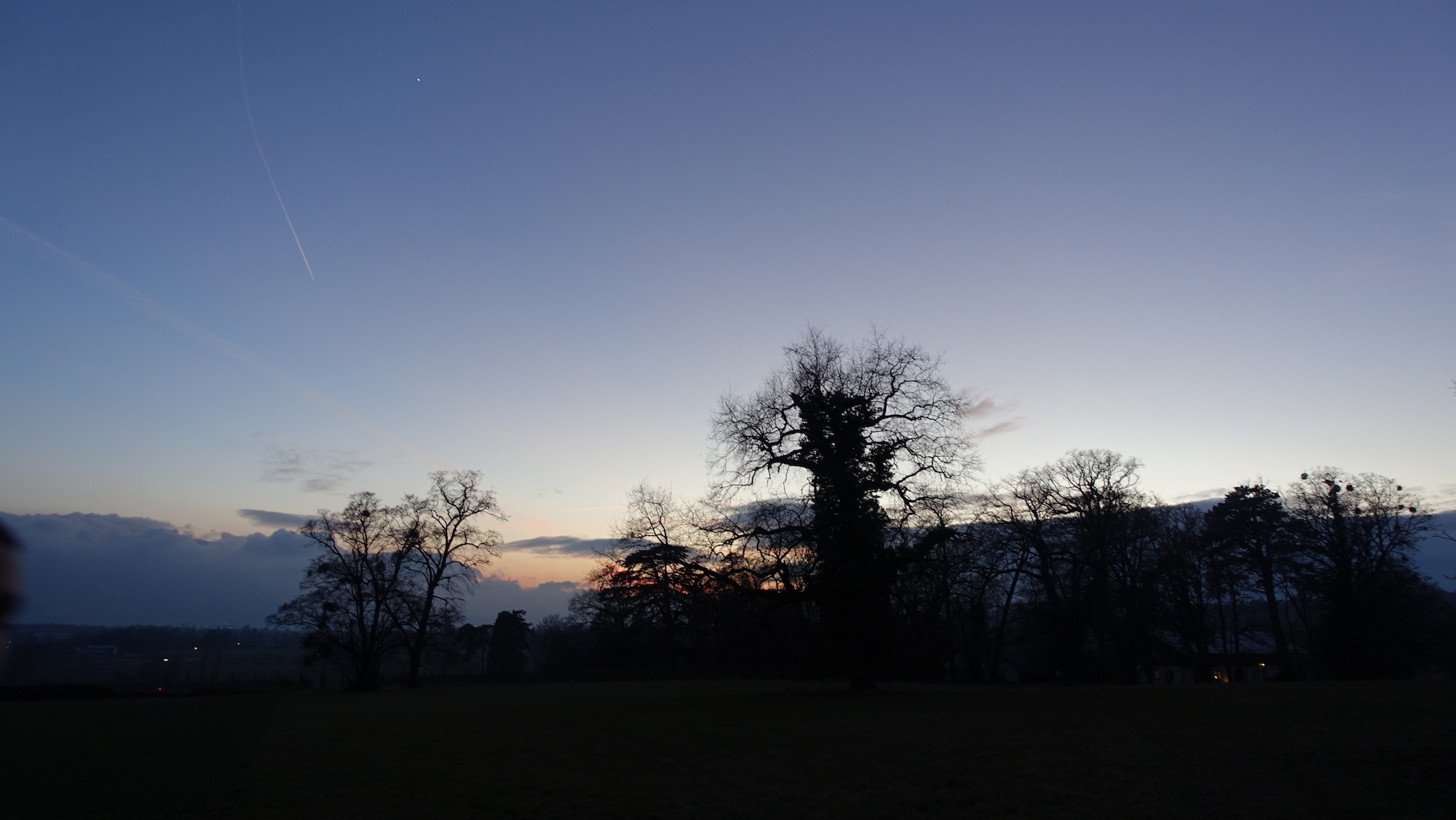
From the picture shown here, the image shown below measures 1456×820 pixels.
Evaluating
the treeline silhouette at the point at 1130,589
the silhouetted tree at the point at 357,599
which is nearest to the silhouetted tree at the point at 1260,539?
the treeline silhouette at the point at 1130,589

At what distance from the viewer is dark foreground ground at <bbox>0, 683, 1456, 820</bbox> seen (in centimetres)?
1202

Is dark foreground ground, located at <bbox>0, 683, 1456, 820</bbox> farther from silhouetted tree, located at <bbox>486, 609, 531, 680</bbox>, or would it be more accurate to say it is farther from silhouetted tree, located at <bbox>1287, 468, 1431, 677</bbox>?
silhouetted tree, located at <bbox>486, 609, 531, 680</bbox>

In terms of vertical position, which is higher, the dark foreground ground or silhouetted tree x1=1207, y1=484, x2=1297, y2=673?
silhouetted tree x1=1207, y1=484, x2=1297, y2=673

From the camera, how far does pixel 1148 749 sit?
50.2ft

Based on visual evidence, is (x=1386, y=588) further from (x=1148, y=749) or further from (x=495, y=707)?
(x=495, y=707)

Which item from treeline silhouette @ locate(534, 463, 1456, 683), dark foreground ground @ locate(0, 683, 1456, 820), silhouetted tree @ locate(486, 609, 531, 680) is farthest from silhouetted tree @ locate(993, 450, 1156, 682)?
silhouetted tree @ locate(486, 609, 531, 680)

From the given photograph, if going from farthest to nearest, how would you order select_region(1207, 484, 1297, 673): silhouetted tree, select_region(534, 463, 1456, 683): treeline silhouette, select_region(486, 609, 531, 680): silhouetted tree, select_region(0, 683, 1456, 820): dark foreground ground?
select_region(486, 609, 531, 680): silhouetted tree < select_region(1207, 484, 1297, 673): silhouetted tree < select_region(534, 463, 1456, 683): treeline silhouette < select_region(0, 683, 1456, 820): dark foreground ground

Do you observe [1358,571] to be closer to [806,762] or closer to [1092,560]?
[1092,560]

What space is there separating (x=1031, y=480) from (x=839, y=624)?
29.2 meters

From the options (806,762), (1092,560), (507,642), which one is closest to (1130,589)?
(1092,560)

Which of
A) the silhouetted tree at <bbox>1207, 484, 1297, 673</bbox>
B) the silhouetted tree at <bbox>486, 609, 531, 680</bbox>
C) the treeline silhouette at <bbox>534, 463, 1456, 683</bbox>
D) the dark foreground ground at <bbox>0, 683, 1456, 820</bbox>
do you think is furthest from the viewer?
the silhouetted tree at <bbox>486, 609, 531, 680</bbox>

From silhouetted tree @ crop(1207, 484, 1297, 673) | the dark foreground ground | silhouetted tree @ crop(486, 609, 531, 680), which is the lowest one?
silhouetted tree @ crop(486, 609, 531, 680)

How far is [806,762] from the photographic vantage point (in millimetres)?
15609

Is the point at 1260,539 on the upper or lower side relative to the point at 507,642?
upper
